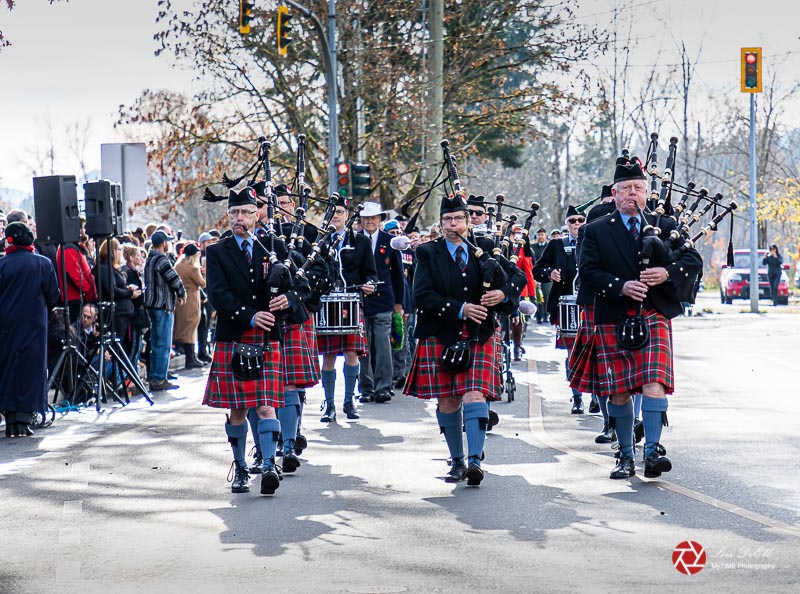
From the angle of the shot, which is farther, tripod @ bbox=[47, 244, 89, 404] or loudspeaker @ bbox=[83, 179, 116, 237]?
loudspeaker @ bbox=[83, 179, 116, 237]

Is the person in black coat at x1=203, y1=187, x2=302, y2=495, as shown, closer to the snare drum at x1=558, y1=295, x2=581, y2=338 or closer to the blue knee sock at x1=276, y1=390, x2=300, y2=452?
the blue knee sock at x1=276, y1=390, x2=300, y2=452

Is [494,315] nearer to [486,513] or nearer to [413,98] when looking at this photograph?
[486,513]

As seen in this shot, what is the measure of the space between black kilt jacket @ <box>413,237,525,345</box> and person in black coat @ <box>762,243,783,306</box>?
3297 cm

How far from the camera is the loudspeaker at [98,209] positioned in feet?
46.2

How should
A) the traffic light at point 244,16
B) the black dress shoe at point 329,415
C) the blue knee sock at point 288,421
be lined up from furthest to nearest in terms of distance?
the traffic light at point 244,16 → the black dress shoe at point 329,415 → the blue knee sock at point 288,421

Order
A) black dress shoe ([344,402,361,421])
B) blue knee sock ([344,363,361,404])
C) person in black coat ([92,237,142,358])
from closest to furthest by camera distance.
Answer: black dress shoe ([344,402,361,421])
blue knee sock ([344,363,361,404])
person in black coat ([92,237,142,358])

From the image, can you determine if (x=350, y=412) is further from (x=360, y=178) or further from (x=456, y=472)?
(x=360, y=178)

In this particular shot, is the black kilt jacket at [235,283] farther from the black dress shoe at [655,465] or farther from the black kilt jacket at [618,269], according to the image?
the black dress shoe at [655,465]

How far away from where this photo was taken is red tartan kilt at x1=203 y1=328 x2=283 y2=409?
8.40 metres

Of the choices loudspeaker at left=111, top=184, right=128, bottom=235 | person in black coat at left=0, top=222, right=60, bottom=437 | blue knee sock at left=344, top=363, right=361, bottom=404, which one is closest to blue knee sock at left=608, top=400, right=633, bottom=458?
blue knee sock at left=344, top=363, right=361, bottom=404

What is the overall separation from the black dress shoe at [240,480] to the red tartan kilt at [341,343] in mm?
3699

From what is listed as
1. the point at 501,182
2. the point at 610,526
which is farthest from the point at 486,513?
the point at 501,182

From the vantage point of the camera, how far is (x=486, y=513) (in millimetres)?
7617

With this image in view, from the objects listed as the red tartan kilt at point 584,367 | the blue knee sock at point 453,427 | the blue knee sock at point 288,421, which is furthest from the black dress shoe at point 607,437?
the blue knee sock at point 288,421
